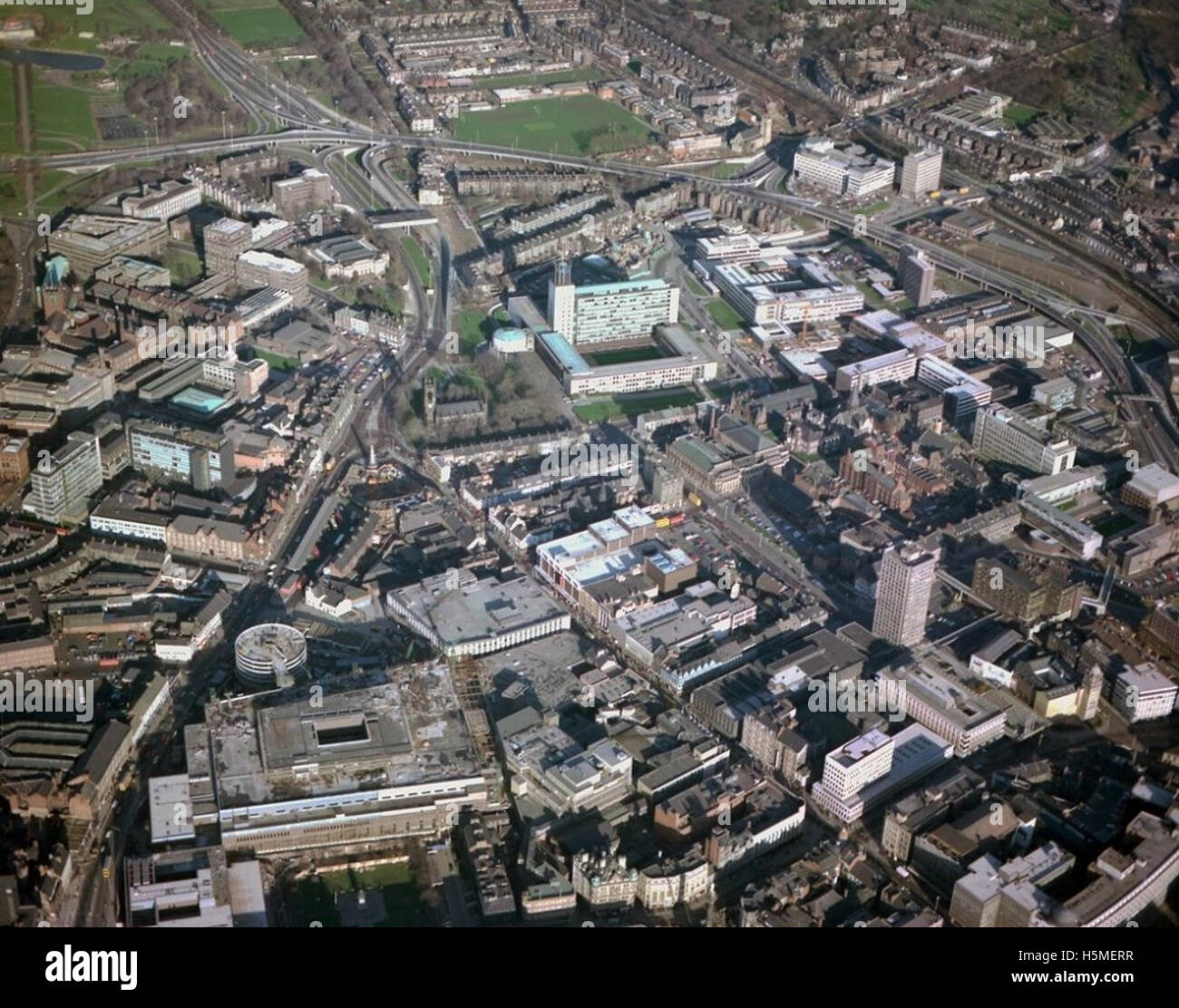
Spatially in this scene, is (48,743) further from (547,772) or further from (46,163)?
(46,163)

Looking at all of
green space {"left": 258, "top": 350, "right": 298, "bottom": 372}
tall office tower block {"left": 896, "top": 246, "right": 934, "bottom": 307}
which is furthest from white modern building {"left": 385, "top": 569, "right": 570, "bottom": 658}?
tall office tower block {"left": 896, "top": 246, "right": 934, "bottom": 307}

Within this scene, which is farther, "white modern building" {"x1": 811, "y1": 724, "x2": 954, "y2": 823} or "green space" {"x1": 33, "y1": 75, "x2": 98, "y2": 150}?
"green space" {"x1": 33, "y1": 75, "x2": 98, "y2": 150}

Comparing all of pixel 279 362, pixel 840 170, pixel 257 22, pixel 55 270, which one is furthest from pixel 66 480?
pixel 257 22

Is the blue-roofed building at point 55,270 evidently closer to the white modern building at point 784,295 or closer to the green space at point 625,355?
the green space at point 625,355

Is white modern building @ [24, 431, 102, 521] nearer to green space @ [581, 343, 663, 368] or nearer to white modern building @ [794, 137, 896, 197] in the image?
green space @ [581, 343, 663, 368]

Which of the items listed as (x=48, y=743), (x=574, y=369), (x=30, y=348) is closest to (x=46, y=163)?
(x=30, y=348)
